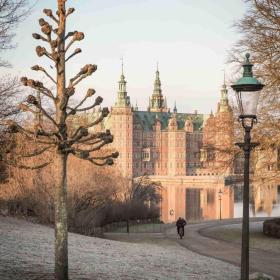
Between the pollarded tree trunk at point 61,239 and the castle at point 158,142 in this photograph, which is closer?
the pollarded tree trunk at point 61,239

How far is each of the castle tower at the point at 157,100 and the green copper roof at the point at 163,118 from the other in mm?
9254

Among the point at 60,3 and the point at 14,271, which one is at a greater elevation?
the point at 60,3

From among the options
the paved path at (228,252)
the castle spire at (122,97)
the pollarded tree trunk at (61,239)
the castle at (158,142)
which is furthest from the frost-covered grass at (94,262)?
the castle spire at (122,97)

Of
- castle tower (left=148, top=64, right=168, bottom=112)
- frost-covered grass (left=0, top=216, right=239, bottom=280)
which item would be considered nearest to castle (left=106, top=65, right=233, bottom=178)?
castle tower (left=148, top=64, right=168, bottom=112)

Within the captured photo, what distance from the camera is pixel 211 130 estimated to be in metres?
25.5

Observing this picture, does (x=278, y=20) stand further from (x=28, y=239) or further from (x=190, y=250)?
(x=28, y=239)

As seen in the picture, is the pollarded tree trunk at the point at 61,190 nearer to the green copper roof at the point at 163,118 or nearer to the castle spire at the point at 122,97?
the castle spire at the point at 122,97

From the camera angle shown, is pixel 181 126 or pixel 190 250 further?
pixel 181 126

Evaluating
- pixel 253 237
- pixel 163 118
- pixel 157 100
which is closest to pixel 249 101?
pixel 253 237

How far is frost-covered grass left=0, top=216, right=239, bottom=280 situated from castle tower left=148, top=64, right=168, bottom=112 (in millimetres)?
143417

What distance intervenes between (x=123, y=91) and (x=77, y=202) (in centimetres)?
11534

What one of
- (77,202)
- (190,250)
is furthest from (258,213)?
(190,250)

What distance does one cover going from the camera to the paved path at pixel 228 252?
1708 cm

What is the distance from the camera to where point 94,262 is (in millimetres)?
13953
